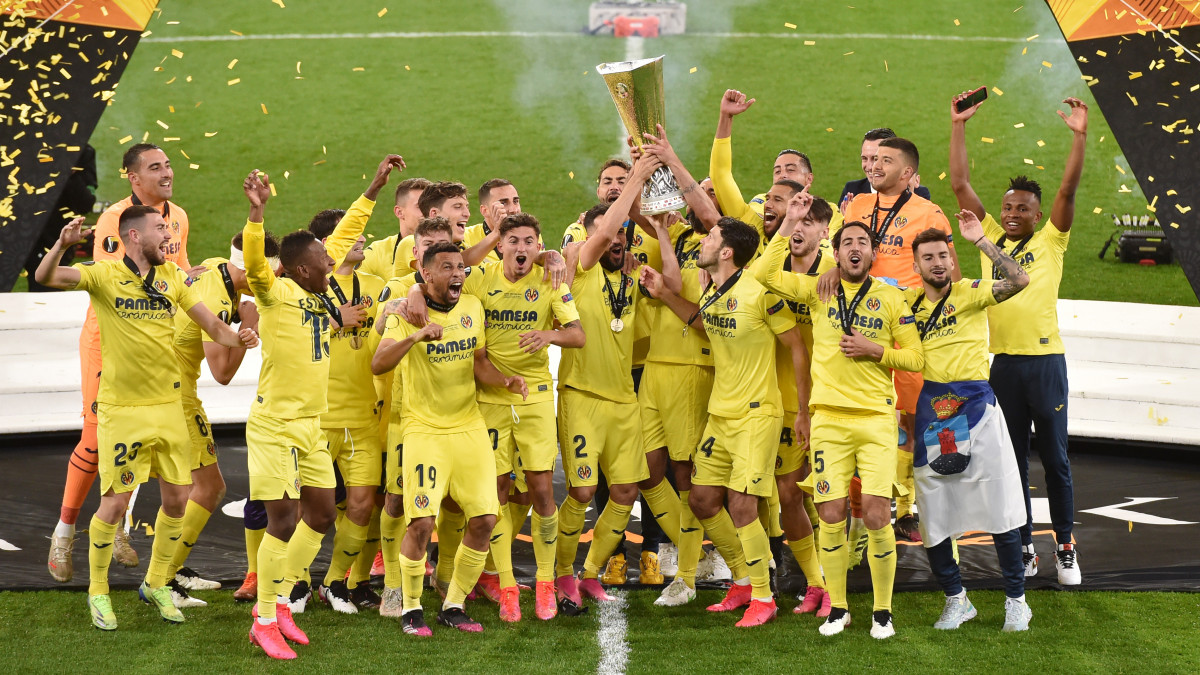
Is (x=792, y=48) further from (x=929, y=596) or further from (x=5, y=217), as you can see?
(x=929, y=596)

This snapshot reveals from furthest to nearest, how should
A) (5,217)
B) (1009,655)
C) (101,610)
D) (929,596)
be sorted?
(5,217) → (929,596) → (101,610) → (1009,655)

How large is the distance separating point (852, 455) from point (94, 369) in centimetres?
376

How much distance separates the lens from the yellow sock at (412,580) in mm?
5594

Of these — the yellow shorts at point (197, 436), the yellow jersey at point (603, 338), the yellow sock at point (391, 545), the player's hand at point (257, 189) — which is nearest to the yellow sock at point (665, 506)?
the yellow jersey at point (603, 338)

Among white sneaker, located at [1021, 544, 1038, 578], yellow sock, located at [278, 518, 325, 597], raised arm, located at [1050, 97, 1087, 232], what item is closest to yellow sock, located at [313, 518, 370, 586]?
yellow sock, located at [278, 518, 325, 597]

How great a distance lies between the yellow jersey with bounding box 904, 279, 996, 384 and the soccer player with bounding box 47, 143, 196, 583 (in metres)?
3.76

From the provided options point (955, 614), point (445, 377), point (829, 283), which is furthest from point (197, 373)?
point (955, 614)

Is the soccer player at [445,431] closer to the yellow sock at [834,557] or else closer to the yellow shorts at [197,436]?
the yellow shorts at [197,436]

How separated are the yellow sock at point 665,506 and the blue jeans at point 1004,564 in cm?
123

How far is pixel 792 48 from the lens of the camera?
816 inches

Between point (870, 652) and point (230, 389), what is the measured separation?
6.03 m

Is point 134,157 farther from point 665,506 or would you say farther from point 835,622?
point 835,622

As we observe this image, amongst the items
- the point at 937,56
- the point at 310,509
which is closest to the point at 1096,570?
the point at 310,509

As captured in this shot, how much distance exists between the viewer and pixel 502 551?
235 inches
